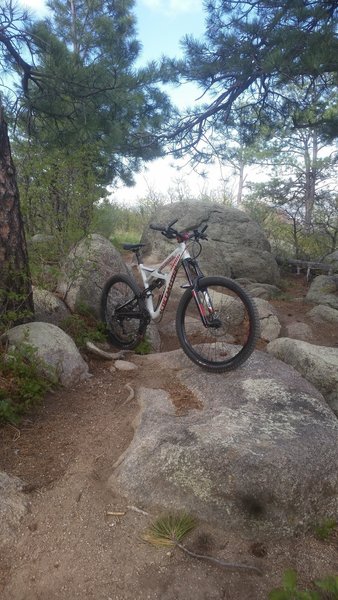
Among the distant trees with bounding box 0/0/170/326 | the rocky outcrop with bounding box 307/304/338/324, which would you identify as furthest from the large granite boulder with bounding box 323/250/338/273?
the distant trees with bounding box 0/0/170/326

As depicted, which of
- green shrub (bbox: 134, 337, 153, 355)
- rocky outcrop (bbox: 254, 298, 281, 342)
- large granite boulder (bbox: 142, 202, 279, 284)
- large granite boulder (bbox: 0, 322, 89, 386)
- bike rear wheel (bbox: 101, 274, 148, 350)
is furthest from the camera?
large granite boulder (bbox: 142, 202, 279, 284)

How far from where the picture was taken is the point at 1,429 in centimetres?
280

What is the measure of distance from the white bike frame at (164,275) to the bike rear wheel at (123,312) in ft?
0.39

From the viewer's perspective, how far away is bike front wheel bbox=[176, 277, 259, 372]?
128 inches

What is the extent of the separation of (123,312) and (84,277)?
2.30 ft

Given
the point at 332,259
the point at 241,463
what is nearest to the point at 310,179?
the point at 332,259

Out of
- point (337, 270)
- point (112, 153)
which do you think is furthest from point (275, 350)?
point (337, 270)

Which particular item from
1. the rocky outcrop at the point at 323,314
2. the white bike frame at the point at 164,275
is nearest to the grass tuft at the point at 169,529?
the white bike frame at the point at 164,275

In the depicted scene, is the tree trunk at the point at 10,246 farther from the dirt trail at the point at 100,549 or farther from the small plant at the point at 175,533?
the small plant at the point at 175,533

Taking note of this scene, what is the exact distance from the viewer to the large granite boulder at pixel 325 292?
702 cm

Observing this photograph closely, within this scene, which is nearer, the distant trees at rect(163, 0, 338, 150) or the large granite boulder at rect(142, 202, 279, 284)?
the distant trees at rect(163, 0, 338, 150)

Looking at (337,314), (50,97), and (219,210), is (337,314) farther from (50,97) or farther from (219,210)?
(50,97)

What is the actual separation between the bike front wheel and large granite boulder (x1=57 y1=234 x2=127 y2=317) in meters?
1.50

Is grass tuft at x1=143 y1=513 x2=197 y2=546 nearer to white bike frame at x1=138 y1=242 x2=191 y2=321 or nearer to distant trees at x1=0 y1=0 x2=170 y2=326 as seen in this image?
white bike frame at x1=138 y1=242 x2=191 y2=321
